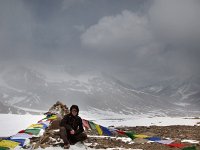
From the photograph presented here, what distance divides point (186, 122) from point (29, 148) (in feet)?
74.0

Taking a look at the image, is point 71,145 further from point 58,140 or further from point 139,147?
point 139,147

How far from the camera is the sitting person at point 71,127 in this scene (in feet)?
53.2

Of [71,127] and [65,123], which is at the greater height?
[65,123]

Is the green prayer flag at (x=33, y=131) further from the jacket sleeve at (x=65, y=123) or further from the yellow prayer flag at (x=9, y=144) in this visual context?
the yellow prayer flag at (x=9, y=144)

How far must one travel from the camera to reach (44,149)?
16062mm

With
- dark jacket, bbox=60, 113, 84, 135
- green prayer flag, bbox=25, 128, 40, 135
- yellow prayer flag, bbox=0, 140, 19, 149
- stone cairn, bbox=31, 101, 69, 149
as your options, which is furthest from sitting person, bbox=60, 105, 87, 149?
yellow prayer flag, bbox=0, 140, 19, 149

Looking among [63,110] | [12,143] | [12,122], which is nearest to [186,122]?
[63,110]

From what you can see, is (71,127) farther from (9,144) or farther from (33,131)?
(9,144)

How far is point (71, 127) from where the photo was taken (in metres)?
16.6

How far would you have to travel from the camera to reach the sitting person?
53.2 ft

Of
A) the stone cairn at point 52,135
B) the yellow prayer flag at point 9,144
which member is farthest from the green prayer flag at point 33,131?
the yellow prayer flag at point 9,144

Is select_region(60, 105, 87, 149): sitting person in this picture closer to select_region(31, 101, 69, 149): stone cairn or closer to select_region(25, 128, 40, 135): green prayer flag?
select_region(31, 101, 69, 149): stone cairn

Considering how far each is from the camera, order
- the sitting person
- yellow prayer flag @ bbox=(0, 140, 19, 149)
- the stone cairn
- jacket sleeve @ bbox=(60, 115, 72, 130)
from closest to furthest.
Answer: yellow prayer flag @ bbox=(0, 140, 19, 149)
the sitting person
jacket sleeve @ bbox=(60, 115, 72, 130)
the stone cairn

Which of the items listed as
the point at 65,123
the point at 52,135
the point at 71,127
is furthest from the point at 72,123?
the point at 52,135
